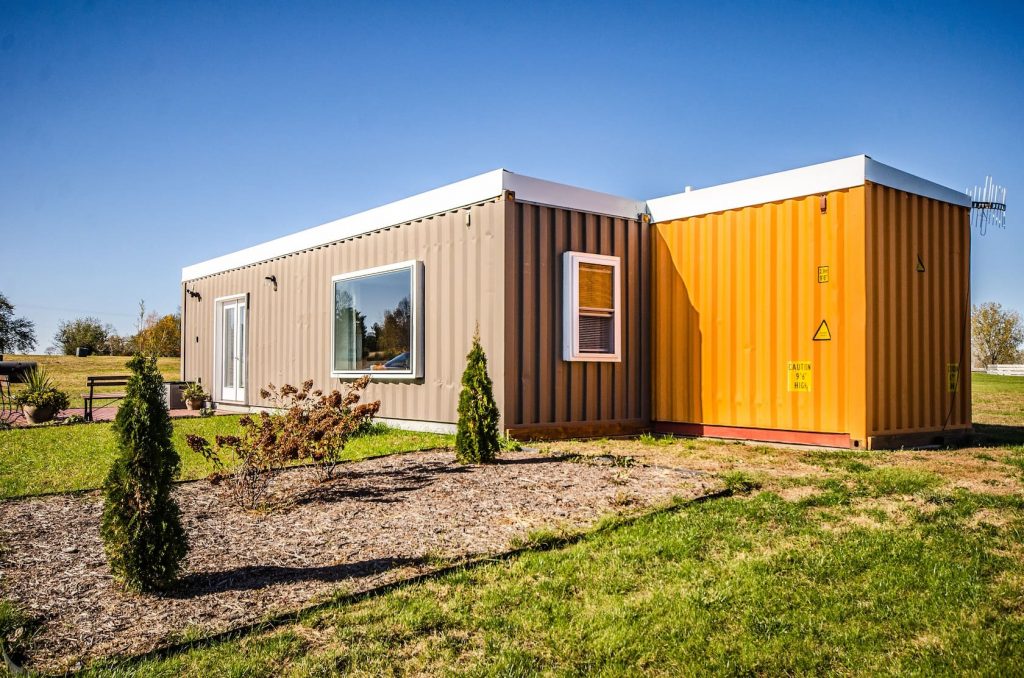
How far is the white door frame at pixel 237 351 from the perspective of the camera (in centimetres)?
1300

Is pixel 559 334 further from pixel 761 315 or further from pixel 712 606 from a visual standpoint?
pixel 712 606

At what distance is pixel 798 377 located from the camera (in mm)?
7484

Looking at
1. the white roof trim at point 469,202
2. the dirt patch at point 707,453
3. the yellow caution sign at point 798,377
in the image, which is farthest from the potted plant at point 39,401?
the yellow caution sign at point 798,377

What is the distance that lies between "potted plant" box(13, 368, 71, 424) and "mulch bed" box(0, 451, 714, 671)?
654 cm

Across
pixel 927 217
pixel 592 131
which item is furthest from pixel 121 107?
pixel 927 217

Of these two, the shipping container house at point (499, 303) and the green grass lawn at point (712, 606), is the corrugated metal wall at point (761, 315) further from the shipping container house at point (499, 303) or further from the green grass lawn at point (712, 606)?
the green grass lawn at point (712, 606)

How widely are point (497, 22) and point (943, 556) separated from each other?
871 centimetres

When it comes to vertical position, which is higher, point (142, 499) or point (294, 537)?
point (142, 499)

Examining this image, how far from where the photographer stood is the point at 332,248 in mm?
10523

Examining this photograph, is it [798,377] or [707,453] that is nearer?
[707,453]

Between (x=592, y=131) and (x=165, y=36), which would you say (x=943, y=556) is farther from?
(x=165, y=36)

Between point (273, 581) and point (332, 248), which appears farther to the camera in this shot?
point (332, 248)

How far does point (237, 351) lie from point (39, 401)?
3.64 metres

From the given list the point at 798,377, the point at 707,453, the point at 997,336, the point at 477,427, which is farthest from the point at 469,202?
the point at 997,336
